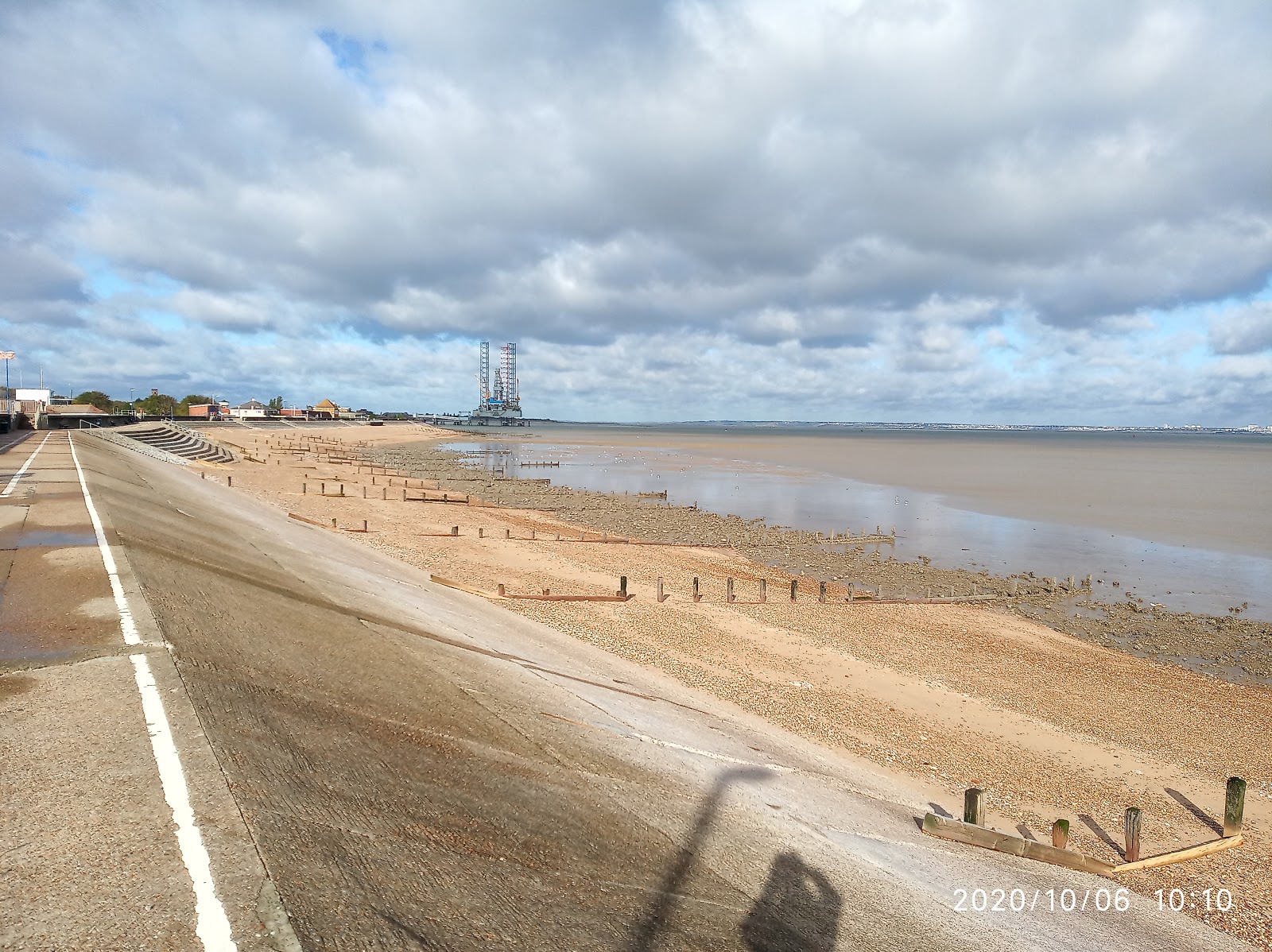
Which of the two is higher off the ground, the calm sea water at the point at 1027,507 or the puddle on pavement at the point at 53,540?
the puddle on pavement at the point at 53,540

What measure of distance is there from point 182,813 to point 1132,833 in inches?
365

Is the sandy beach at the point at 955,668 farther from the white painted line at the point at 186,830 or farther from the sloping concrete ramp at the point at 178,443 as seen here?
the sloping concrete ramp at the point at 178,443

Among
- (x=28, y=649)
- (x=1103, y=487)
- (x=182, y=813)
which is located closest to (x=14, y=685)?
(x=28, y=649)

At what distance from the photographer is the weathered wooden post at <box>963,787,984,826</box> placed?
7.97 metres

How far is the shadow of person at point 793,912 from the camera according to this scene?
476 cm

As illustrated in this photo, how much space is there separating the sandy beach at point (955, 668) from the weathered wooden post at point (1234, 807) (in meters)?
0.23

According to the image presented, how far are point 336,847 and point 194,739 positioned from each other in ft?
5.72

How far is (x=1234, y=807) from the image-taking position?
8648mm

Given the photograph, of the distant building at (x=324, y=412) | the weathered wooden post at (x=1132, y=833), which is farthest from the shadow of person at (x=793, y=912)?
the distant building at (x=324, y=412)

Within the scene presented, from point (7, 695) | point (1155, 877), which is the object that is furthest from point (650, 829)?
point (1155, 877)

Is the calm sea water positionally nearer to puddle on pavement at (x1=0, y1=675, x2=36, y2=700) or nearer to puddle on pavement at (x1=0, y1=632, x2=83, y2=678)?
puddle on pavement at (x1=0, y1=632, x2=83, y2=678)

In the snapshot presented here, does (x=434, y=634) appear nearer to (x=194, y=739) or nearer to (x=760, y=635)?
(x=194, y=739)

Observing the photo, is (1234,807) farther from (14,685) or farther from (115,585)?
(115,585)

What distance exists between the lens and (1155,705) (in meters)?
13.6
